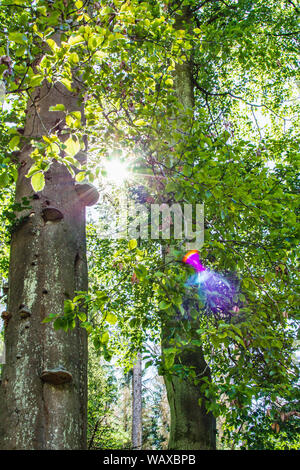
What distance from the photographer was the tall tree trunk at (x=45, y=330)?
1.82 meters

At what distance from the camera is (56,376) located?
6.26 ft

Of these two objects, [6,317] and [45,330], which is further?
[6,317]

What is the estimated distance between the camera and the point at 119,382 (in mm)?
18359

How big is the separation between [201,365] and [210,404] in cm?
216

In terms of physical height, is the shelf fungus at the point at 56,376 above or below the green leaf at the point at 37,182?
below

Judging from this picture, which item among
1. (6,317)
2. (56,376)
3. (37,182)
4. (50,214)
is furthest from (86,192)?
(56,376)

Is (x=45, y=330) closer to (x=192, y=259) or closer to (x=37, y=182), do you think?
(x=37, y=182)

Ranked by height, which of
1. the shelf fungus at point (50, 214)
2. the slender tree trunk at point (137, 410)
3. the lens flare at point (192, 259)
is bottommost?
the slender tree trunk at point (137, 410)

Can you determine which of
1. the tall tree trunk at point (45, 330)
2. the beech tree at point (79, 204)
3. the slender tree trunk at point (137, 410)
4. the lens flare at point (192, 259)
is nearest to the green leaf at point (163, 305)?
the beech tree at point (79, 204)

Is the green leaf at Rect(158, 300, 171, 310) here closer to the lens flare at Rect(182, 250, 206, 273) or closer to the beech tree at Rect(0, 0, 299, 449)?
the beech tree at Rect(0, 0, 299, 449)

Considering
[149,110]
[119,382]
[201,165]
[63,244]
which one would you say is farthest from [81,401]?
[119,382]

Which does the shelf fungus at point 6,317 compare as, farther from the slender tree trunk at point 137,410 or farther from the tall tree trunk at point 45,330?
the slender tree trunk at point 137,410

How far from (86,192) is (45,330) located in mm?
1093

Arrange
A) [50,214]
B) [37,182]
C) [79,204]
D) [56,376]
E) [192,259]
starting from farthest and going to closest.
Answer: [79,204] < [192,259] < [50,214] < [56,376] < [37,182]
